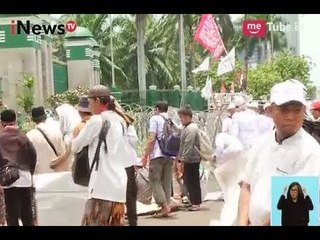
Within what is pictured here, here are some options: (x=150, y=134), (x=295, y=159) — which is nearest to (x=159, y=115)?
(x=150, y=134)

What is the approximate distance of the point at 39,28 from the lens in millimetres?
4734

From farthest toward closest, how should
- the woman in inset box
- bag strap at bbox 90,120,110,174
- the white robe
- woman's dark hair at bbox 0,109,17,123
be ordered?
woman's dark hair at bbox 0,109,17,123 → bag strap at bbox 90,120,110,174 → the white robe → the woman in inset box

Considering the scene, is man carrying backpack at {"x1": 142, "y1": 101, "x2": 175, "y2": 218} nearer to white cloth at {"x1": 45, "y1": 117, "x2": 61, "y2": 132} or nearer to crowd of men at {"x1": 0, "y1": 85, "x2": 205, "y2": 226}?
crowd of men at {"x1": 0, "y1": 85, "x2": 205, "y2": 226}

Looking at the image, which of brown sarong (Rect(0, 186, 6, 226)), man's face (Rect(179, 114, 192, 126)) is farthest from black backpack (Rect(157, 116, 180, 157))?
brown sarong (Rect(0, 186, 6, 226))

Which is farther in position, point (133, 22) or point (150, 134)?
point (150, 134)

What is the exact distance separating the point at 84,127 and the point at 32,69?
68 centimetres

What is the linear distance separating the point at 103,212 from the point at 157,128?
87 centimetres

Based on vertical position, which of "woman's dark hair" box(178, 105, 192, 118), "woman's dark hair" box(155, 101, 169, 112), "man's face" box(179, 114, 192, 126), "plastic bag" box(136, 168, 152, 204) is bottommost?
"plastic bag" box(136, 168, 152, 204)

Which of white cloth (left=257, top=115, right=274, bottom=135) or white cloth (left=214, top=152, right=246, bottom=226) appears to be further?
white cloth (left=257, top=115, right=274, bottom=135)

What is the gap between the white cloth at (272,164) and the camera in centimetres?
306

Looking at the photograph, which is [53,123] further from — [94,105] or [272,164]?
[272,164]

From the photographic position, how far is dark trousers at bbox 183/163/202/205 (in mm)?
5094
